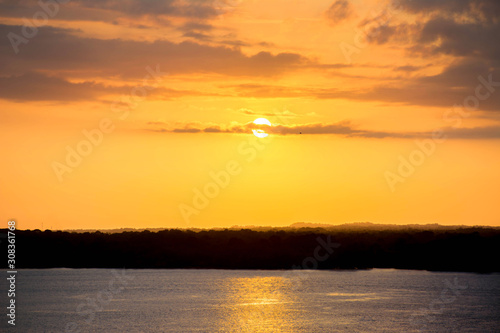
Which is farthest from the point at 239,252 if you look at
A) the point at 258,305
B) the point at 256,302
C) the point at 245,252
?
the point at 258,305

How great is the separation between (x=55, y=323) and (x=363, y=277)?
181 feet

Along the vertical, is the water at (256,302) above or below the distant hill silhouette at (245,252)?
below

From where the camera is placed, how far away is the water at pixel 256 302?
195 feet

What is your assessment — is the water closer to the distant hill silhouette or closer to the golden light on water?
the golden light on water

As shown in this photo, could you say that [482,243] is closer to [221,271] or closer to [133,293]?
[221,271]

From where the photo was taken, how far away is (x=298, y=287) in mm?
91438

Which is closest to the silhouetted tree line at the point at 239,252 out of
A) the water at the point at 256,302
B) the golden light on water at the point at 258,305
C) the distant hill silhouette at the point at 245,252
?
the distant hill silhouette at the point at 245,252

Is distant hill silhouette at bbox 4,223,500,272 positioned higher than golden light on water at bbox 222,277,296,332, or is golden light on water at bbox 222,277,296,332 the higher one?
distant hill silhouette at bbox 4,223,500,272

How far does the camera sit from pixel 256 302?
74812mm

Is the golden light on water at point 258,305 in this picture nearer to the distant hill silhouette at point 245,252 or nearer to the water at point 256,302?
the water at point 256,302

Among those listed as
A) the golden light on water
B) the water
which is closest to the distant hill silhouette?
the water

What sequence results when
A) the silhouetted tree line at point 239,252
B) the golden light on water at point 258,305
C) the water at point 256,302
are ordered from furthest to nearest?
the silhouetted tree line at point 239,252 < the golden light on water at point 258,305 < the water at point 256,302

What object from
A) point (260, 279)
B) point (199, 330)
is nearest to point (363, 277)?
point (260, 279)

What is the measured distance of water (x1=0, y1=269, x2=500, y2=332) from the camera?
2341 inches
